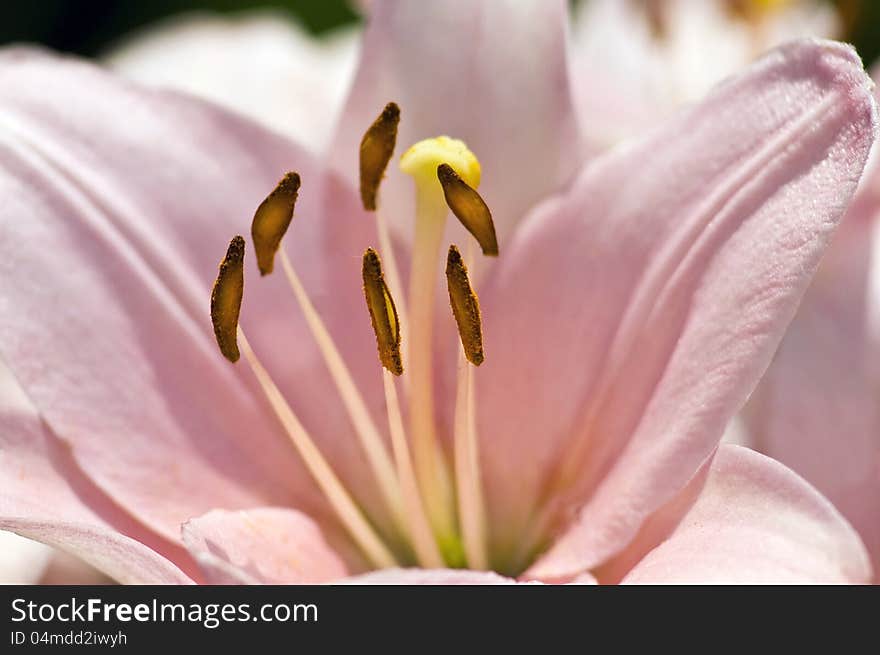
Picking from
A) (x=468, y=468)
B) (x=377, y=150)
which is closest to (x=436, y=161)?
(x=377, y=150)

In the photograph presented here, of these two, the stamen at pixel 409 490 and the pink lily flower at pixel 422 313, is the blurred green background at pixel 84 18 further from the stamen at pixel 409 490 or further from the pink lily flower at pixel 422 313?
the stamen at pixel 409 490

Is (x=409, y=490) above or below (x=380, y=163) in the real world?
below

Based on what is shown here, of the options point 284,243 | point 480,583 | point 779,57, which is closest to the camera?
point 480,583

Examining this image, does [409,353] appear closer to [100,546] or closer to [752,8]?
[100,546]

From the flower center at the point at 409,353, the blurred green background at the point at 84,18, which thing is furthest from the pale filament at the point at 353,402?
the blurred green background at the point at 84,18
